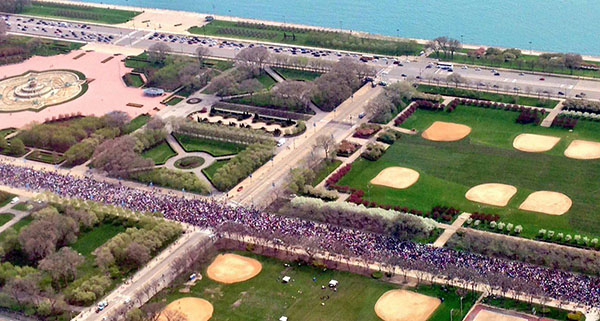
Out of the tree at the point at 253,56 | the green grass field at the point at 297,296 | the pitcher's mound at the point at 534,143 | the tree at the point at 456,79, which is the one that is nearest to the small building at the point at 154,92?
the tree at the point at 253,56

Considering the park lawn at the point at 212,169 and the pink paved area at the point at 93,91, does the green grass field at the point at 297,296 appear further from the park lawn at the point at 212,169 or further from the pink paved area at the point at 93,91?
the pink paved area at the point at 93,91

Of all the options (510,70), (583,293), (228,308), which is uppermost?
(510,70)

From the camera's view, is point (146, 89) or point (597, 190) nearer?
point (597, 190)

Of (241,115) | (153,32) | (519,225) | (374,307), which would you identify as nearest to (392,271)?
(374,307)

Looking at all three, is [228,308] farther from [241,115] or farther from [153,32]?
[153,32]

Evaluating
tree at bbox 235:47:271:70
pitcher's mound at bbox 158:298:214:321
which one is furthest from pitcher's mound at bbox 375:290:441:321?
tree at bbox 235:47:271:70

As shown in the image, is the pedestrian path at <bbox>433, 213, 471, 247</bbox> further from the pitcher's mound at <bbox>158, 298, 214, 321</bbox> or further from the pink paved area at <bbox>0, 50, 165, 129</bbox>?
the pink paved area at <bbox>0, 50, 165, 129</bbox>

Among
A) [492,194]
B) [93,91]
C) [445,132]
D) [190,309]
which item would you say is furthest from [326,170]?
[93,91]
